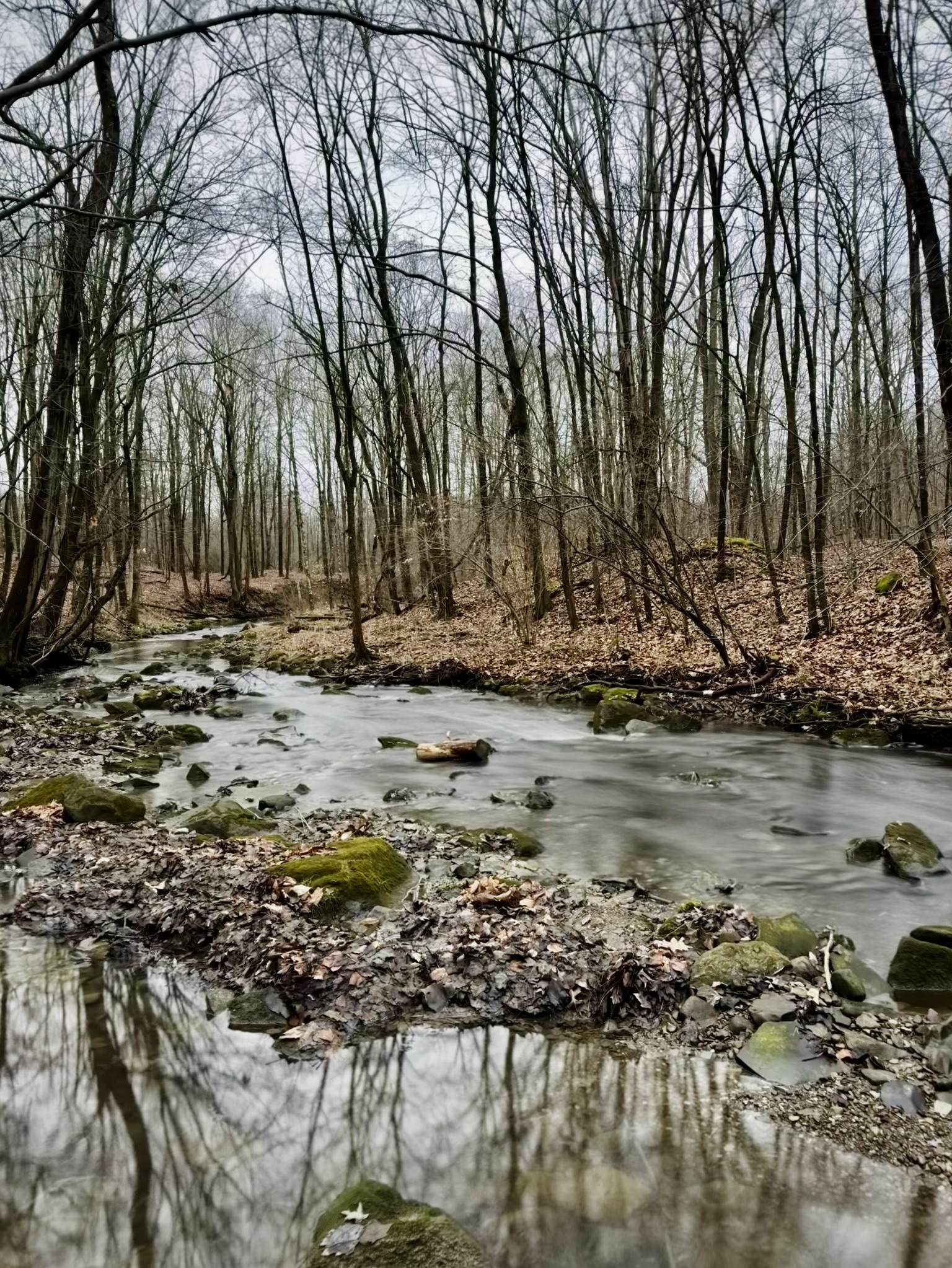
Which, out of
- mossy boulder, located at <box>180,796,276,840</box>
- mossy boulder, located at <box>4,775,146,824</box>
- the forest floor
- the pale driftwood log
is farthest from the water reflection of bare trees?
the forest floor

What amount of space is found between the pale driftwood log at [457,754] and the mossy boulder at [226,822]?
9.54ft

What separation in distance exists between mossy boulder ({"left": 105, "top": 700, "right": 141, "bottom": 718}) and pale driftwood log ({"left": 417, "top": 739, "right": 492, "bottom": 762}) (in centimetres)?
564

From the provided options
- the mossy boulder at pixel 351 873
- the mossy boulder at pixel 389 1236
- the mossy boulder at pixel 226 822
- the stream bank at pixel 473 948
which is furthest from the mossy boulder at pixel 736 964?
the mossy boulder at pixel 226 822

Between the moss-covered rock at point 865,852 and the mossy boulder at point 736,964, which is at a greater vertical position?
the mossy boulder at point 736,964

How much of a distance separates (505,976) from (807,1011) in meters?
1.61

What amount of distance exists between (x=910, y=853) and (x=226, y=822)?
19.6 feet

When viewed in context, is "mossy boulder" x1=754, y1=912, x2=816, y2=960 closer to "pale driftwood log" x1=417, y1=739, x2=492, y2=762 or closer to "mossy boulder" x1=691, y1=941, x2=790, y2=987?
"mossy boulder" x1=691, y1=941, x2=790, y2=987

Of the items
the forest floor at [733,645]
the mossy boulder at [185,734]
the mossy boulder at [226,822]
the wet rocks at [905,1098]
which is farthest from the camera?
the forest floor at [733,645]

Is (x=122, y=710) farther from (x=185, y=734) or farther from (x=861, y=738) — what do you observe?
(x=861, y=738)

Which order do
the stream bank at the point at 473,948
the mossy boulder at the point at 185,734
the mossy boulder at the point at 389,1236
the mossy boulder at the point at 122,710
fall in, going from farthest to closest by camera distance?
the mossy boulder at the point at 122,710, the mossy boulder at the point at 185,734, the stream bank at the point at 473,948, the mossy boulder at the point at 389,1236

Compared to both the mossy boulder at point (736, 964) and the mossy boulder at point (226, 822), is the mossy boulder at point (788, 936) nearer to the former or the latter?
the mossy boulder at point (736, 964)

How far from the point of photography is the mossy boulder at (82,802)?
698cm

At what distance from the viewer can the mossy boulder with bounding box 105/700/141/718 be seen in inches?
492

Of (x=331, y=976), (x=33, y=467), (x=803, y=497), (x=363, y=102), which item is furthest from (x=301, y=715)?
(x=363, y=102)
